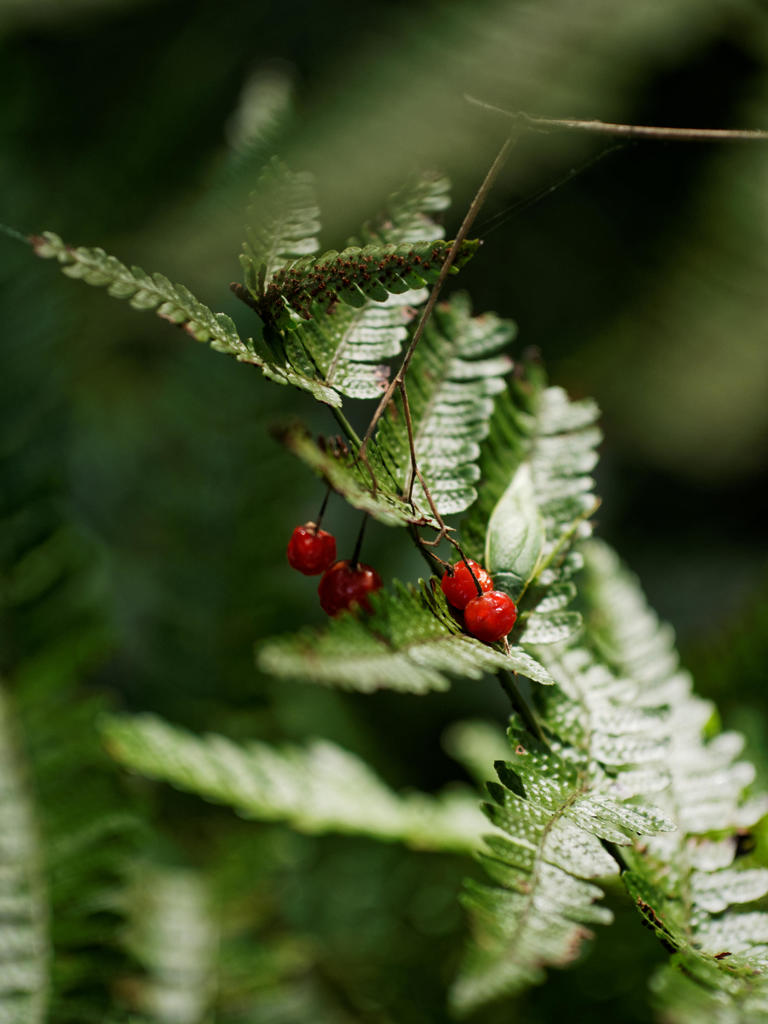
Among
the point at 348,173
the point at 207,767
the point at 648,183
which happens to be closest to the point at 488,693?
the point at 207,767

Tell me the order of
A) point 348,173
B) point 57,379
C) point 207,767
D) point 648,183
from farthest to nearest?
1. point 648,183
2. point 348,173
3. point 57,379
4. point 207,767

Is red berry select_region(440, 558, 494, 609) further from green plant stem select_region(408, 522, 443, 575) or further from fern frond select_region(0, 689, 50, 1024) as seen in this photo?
fern frond select_region(0, 689, 50, 1024)

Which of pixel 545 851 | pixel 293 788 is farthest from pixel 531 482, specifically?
pixel 293 788

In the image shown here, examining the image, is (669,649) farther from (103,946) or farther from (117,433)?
(117,433)

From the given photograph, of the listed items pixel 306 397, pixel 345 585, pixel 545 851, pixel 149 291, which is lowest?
pixel 545 851

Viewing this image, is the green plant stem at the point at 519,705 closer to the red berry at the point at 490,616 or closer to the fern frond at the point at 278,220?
the red berry at the point at 490,616

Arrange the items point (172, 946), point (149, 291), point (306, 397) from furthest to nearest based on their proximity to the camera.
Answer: point (306, 397) < point (172, 946) < point (149, 291)

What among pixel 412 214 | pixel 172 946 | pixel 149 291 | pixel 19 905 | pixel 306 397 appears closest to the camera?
pixel 149 291

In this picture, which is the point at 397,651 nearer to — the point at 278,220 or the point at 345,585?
the point at 345,585
